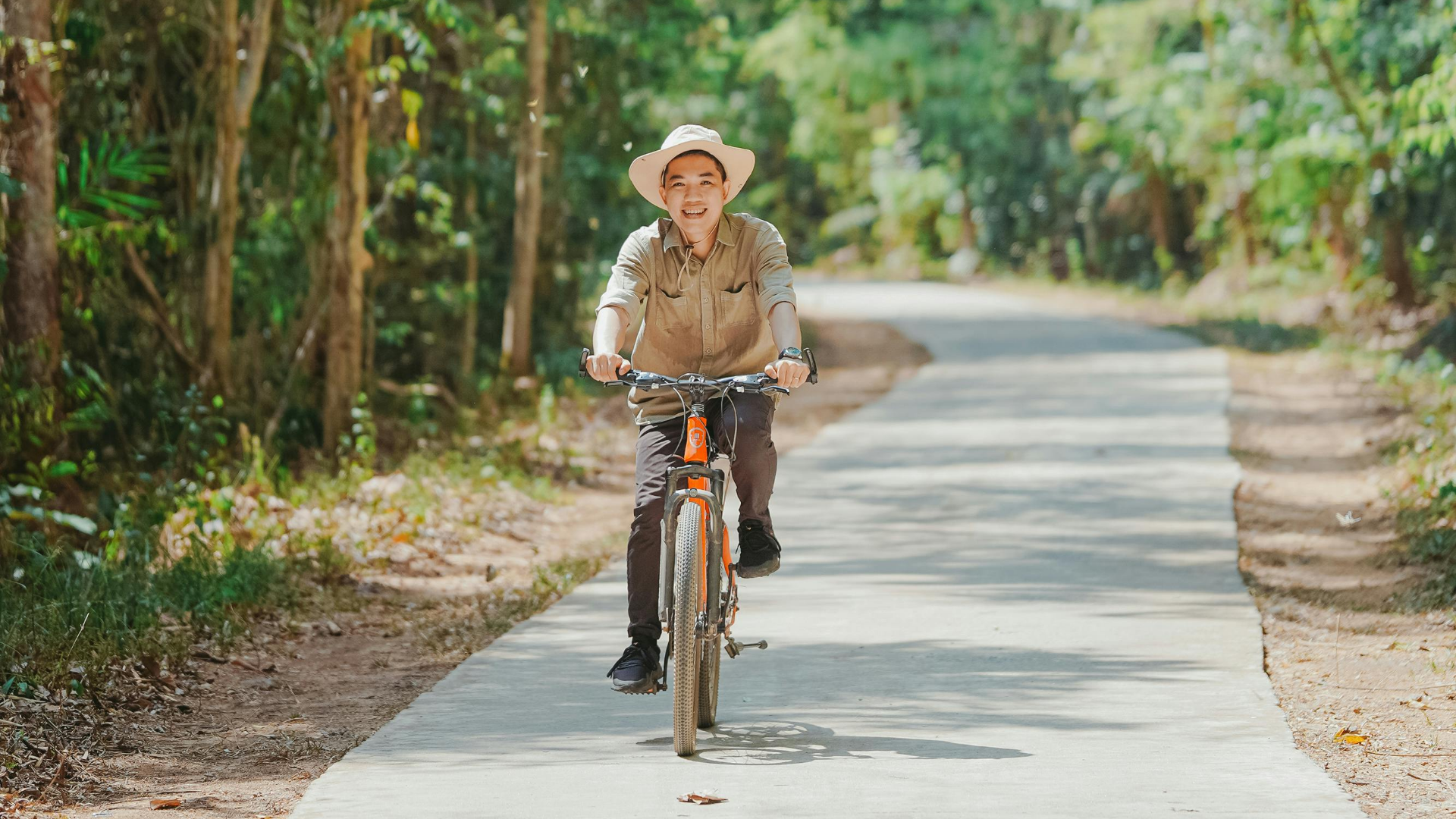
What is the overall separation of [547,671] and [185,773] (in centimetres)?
177

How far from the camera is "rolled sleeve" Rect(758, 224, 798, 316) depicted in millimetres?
6086

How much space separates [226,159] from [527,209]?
5669mm

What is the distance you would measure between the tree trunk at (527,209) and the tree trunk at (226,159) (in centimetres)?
450

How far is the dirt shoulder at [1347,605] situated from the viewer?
19.6 ft

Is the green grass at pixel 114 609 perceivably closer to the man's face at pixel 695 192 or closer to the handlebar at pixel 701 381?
the handlebar at pixel 701 381

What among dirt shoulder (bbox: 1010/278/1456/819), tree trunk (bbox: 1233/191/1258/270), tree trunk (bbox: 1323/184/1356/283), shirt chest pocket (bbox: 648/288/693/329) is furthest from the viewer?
tree trunk (bbox: 1233/191/1258/270)

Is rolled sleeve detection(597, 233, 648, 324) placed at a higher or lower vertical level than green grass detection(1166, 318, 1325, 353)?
higher

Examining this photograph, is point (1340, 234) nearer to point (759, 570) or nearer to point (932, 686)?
point (932, 686)

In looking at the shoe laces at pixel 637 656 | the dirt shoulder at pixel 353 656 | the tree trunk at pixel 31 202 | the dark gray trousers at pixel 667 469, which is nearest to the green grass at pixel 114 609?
the dirt shoulder at pixel 353 656

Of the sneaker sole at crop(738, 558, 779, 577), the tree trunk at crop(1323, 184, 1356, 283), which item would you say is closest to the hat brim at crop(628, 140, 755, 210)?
the sneaker sole at crop(738, 558, 779, 577)

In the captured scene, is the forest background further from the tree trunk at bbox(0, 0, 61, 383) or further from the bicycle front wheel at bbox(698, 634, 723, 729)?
Result: the bicycle front wheel at bbox(698, 634, 723, 729)

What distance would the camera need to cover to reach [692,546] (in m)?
5.73

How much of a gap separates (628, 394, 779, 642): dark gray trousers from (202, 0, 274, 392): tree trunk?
9122mm

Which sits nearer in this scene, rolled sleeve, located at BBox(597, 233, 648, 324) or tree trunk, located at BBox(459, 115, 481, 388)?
rolled sleeve, located at BBox(597, 233, 648, 324)
